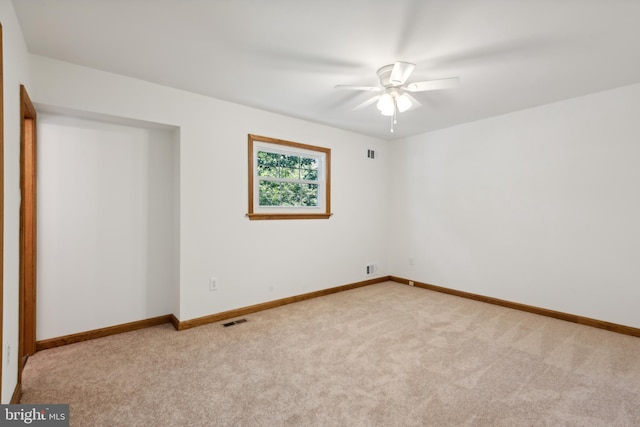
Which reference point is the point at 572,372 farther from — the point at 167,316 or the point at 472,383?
the point at 167,316

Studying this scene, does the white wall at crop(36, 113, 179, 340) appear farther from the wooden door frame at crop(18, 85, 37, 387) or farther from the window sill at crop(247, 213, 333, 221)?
the window sill at crop(247, 213, 333, 221)

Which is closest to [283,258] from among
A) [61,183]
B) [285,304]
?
[285,304]

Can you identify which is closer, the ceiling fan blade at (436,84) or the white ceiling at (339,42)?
the white ceiling at (339,42)

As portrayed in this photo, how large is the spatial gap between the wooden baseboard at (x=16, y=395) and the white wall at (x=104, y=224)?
2.70 feet

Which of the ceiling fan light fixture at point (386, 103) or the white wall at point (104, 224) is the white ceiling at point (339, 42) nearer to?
the ceiling fan light fixture at point (386, 103)

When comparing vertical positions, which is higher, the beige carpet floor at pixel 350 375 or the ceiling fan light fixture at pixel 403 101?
the ceiling fan light fixture at pixel 403 101

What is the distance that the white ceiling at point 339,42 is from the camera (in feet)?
6.04

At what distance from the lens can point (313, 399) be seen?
1944mm

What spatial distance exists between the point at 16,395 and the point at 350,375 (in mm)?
2174

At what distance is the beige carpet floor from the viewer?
1.81 metres

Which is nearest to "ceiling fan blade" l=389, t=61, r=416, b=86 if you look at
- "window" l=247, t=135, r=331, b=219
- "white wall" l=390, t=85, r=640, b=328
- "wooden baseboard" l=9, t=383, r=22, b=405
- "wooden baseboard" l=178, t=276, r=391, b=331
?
"window" l=247, t=135, r=331, b=219

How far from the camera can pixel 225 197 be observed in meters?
3.42

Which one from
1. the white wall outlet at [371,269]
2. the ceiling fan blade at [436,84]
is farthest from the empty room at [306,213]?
the white wall outlet at [371,269]

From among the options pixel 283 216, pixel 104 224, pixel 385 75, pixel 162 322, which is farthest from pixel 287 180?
pixel 162 322
